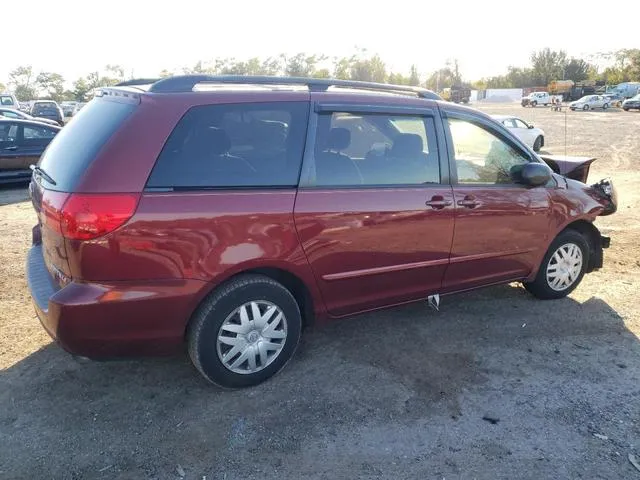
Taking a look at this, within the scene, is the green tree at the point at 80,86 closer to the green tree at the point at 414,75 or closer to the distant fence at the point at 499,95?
the green tree at the point at 414,75

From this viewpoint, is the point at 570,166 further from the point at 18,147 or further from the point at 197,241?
the point at 18,147

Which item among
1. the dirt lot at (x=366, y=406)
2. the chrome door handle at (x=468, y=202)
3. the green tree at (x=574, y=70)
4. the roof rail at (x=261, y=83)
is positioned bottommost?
the dirt lot at (x=366, y=406)

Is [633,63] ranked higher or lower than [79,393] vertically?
higher

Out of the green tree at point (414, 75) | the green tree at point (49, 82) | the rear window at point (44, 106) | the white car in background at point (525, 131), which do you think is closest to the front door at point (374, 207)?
the white car in background at point (525, 131)

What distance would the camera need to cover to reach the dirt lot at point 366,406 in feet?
8.84

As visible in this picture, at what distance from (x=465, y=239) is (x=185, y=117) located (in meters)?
2.25

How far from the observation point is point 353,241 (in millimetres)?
3428

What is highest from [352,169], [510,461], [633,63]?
[633,63]

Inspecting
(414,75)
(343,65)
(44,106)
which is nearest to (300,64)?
(343,65)

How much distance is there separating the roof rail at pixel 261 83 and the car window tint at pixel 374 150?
32 cm

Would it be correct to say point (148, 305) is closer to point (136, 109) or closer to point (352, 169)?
point (136, 109)

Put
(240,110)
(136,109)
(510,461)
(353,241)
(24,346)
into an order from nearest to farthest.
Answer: (510,461) < (136,109) < (240,110) < (353,241) < (24,346)

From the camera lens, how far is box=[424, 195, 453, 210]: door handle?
3.71m

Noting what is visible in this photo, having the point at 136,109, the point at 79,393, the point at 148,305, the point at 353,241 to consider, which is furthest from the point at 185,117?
the point at 79,393
